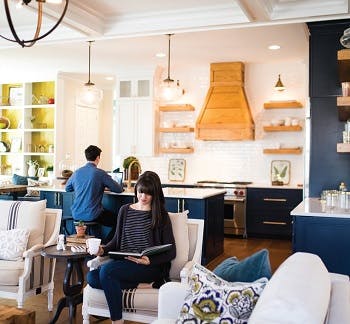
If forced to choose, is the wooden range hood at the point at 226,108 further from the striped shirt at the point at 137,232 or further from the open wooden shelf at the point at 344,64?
the striped shirt at the point at 137,232

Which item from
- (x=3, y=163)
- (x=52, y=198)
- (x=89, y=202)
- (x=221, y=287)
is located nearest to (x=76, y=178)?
(x=89, y=202)

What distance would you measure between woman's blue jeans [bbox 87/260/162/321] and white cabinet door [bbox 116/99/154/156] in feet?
18.1

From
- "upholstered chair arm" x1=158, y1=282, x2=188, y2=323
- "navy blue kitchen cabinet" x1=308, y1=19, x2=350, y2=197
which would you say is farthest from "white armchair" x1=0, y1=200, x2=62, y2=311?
"navy blue kitchen cabinet" x1=308, y1=19, x2=350, y2=197

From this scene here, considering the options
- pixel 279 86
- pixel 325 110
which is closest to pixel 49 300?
pixel 325 110

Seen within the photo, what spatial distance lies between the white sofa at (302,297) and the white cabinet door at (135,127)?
6425 mm

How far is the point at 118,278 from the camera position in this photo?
308cm

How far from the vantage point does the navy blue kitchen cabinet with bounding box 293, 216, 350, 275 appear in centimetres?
398

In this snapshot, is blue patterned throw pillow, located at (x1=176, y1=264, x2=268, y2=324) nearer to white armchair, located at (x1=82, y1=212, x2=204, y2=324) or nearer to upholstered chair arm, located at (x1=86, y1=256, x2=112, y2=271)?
white armchair, located at (x1=82, y1=212, x2=204, y2=324)

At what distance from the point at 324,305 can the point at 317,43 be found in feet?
13.6

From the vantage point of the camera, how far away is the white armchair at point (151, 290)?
3029mm

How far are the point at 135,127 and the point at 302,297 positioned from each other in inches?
287

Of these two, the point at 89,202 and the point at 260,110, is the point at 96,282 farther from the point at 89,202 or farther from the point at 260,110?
the point at 260,110

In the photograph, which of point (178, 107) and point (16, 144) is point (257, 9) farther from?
point (16, 144)

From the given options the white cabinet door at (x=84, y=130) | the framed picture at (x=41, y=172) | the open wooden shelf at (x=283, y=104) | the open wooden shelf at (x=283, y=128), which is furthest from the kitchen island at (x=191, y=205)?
the white cabinet door at (x=84, y=130)
